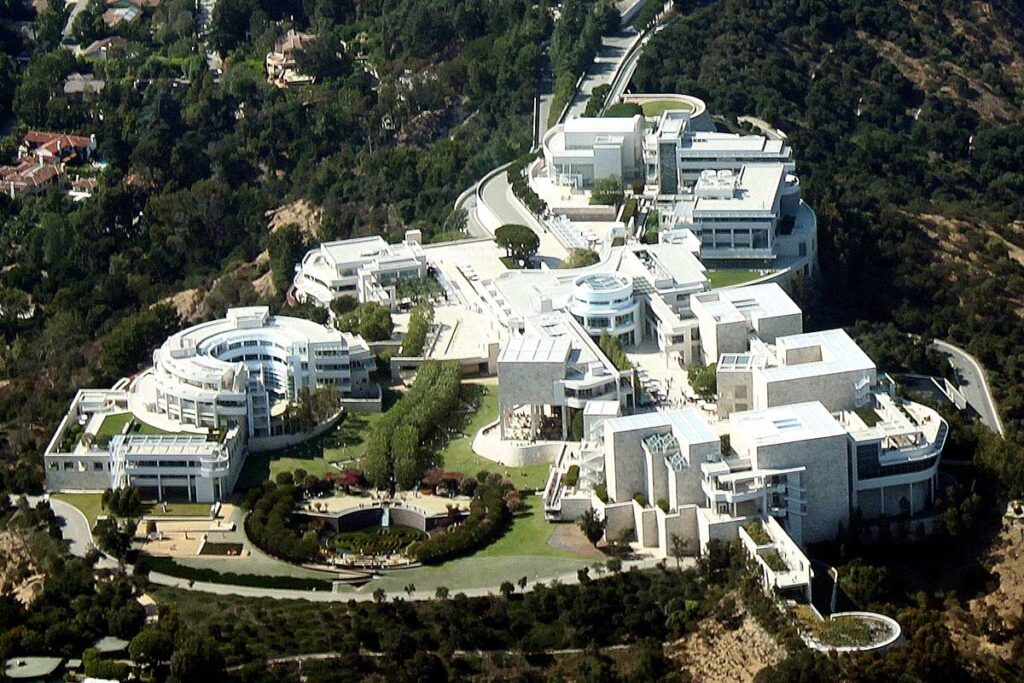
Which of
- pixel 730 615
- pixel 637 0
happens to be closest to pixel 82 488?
pixel 730 615

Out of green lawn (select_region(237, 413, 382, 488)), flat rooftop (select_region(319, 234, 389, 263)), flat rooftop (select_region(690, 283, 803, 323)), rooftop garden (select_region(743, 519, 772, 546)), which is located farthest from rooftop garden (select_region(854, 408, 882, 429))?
flat rooftop (select_region(319, 234, 389, 263))

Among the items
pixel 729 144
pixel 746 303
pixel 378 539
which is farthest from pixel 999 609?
pixel 729 144

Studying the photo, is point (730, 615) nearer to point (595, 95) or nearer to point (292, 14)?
point (595, 95)

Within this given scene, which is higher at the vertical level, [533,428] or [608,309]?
[608,309]

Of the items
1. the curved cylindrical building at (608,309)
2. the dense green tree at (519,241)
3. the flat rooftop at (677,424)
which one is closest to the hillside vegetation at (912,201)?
the flat rooftop at (677,424)

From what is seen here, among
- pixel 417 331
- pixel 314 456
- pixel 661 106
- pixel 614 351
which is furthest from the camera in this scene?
pixel 661 106

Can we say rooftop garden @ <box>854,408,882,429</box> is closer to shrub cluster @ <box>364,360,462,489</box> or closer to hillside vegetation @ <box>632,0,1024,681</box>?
hillside vegetation @ <box>632,0,1024,681</box>

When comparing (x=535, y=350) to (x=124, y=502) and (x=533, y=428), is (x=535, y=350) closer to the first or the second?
(x=533, y=428)
